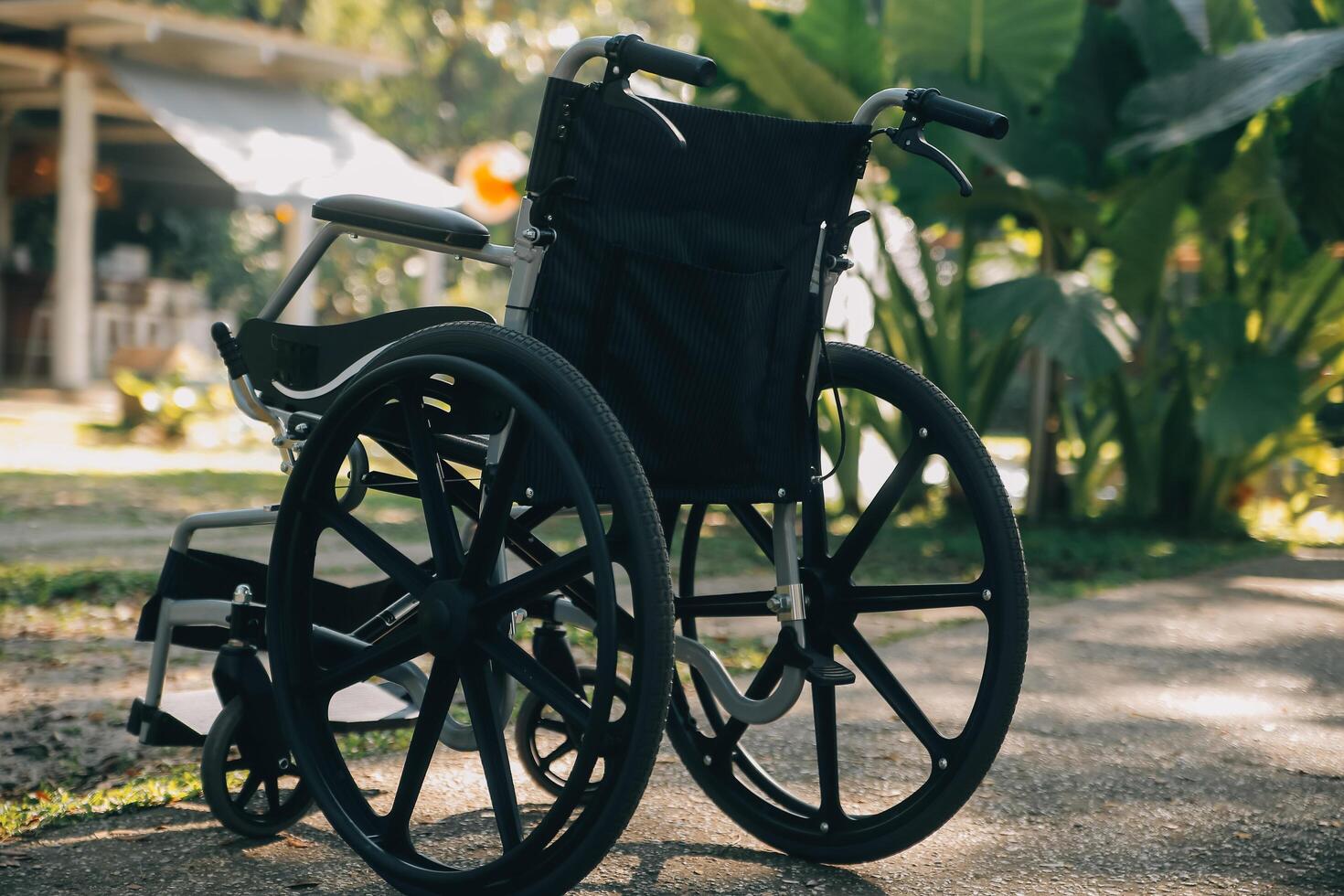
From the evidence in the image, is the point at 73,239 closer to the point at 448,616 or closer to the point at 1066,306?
the point at 1066,306

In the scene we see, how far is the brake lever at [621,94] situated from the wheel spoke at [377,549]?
784 millimetres

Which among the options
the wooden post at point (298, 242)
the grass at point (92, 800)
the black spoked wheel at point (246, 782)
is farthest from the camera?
the wooden post at point (298, 242)

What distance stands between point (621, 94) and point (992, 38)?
5581 millimetres

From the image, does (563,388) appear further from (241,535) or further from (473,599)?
(241,535)

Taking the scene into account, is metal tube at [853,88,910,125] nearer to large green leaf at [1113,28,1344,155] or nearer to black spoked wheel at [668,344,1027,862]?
black spoked wheel at [668,344,1027,862]

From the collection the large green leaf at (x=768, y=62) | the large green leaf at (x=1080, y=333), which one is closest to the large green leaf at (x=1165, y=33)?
the large green leaf at (x=1080, y=333)

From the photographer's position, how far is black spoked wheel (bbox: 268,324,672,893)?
6.28ft

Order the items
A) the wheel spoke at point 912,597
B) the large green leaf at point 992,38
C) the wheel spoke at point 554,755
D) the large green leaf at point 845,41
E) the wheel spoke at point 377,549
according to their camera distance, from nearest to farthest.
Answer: the wheel spoke at point 377,549 → the wheel spoke at point 912,597 → the wheel spoke at point 554,755 → the large green leaf at point 992,38 → the large green leaf at point 845,41

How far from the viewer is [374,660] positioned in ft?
7.45

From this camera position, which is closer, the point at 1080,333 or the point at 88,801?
the point at 88,801

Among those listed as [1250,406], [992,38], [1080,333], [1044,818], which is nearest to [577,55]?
[1044,818]

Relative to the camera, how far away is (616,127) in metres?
2.18

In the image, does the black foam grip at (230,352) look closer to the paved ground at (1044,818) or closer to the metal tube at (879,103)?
the paved ground at (1044,818)

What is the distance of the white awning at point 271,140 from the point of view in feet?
42.0
